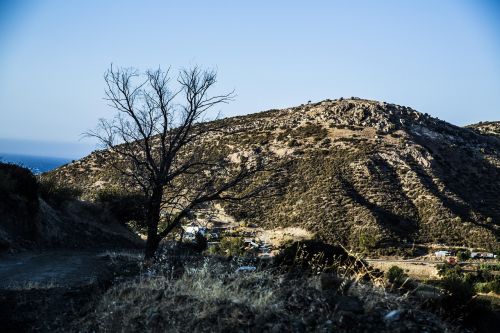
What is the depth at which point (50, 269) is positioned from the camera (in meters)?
13.7

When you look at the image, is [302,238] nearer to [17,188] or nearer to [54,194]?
[54,194]

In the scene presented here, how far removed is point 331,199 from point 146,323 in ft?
144

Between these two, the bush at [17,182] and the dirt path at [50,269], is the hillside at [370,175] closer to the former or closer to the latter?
the bush at [17,182]

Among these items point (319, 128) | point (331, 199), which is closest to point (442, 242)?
point (331, 199)

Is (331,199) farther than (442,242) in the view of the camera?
Yes

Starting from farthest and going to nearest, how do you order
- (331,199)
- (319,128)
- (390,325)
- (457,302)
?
(319,128) < (331,199) < (457,302) < (390,325)

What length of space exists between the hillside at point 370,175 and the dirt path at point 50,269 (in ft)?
71.2

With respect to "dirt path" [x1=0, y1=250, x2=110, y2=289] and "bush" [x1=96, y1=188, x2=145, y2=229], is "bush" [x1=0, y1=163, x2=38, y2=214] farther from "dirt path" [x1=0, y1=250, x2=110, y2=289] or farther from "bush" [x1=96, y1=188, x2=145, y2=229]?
"bush" [x1=96, y1=188, x2=145, y2=229]

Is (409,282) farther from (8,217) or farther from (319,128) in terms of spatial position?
(319,128)

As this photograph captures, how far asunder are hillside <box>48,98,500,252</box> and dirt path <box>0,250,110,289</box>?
71.2ft

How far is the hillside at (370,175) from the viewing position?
4556cm

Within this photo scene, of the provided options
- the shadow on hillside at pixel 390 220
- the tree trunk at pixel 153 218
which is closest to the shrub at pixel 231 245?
the shadow on hillside at pixel 390 220

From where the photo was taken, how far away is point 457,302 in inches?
337

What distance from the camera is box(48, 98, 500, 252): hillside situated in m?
45.6
